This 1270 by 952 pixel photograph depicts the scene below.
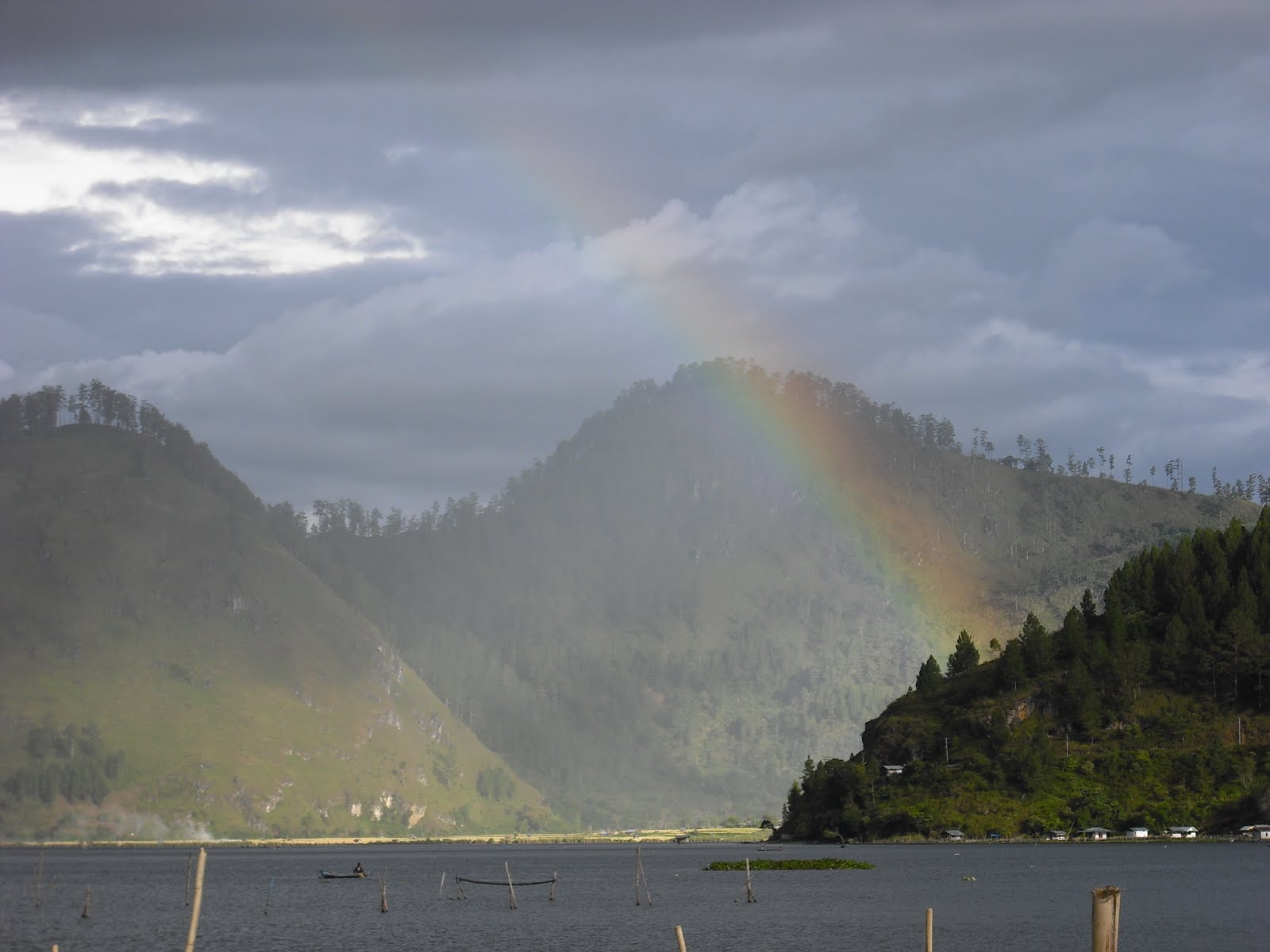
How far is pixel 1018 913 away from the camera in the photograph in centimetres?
18675

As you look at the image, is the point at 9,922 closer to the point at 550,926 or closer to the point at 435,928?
the point at 435,928

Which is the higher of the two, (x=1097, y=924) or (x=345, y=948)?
(x=1097, y=924)

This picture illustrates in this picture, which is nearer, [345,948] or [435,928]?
[345,948]

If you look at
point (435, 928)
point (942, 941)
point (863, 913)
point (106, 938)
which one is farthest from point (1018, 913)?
point (106, 938)

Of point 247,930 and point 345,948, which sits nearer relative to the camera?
point 345,948

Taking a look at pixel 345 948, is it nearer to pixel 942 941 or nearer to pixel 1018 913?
pixel 942 941

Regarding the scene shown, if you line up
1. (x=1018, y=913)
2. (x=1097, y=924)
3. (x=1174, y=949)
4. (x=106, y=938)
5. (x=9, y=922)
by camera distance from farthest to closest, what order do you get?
(x=9, y=922) → (x=1018, y=913) → (x=106, y=938) → (x=1174, y=949) → (x=1097, y=924)

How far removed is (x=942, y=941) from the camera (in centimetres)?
15712

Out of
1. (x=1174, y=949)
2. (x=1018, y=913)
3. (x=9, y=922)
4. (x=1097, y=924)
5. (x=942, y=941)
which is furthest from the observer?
(x=9, y=922)

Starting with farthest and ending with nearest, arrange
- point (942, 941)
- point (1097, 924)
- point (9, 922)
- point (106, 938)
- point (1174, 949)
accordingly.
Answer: point (9, 922)
point (106, 938)
point (942, 941)
point (1174, 949)
point (1097, 924)

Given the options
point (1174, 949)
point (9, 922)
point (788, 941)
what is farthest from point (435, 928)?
point (1174, 949)

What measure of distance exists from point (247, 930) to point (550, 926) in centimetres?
3506

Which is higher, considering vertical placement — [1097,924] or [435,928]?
[1097,924]

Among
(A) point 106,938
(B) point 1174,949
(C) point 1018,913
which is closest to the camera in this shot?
(B) point 1174,949
